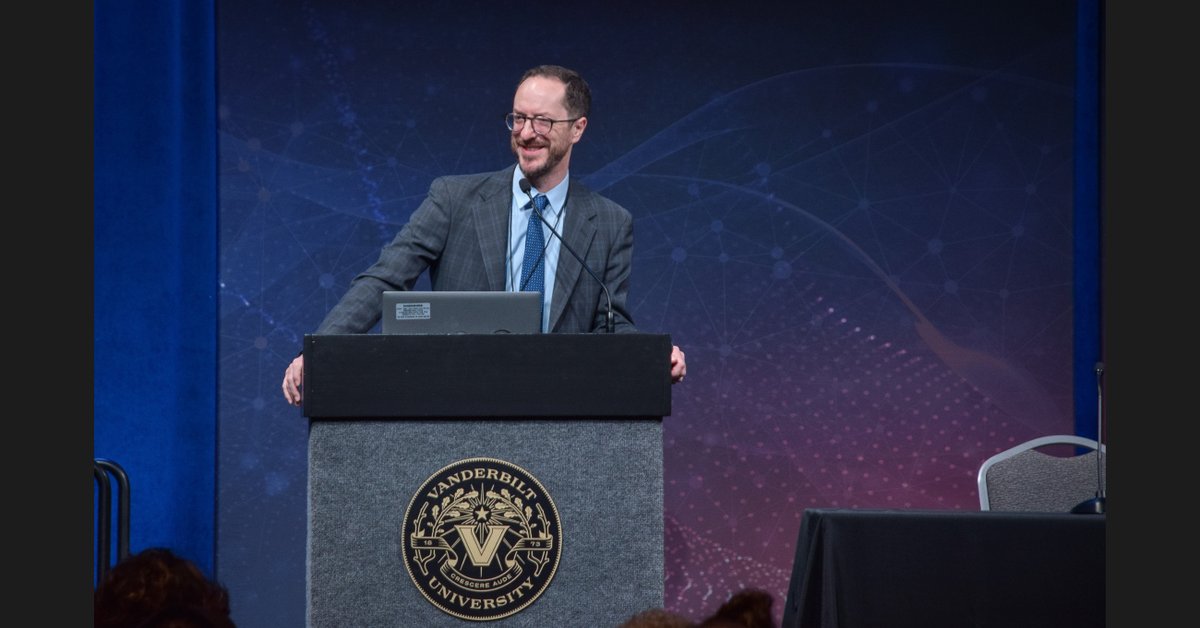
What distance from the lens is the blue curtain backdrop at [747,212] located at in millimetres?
4215

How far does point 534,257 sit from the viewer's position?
2771 millimetres

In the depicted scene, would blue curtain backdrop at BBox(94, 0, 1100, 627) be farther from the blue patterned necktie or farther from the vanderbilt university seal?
the vanderbilt university seal

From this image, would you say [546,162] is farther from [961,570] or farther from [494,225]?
[961,570]

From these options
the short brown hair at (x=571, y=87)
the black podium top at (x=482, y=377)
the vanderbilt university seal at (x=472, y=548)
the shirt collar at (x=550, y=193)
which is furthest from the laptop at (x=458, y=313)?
the short brown hair at (x=571, y=87)

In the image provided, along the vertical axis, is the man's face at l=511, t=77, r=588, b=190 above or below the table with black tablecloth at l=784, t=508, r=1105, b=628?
above

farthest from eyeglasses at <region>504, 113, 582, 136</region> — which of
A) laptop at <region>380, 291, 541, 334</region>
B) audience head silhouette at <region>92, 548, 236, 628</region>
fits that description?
audience head silhouette at <region>92, 548, 236, 628</region>

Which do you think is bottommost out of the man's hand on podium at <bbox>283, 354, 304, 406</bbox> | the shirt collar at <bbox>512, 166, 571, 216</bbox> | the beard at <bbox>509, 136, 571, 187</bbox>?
the man's hand on podium at <bbox>283, 354, 304, 406</bbox>

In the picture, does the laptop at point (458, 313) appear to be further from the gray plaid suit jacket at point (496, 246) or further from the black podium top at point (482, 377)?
the gray plaid suit jacket at point (496, 246)

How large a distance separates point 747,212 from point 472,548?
8.83 feet

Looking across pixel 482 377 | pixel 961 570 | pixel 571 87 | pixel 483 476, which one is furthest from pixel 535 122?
pixel 961 570

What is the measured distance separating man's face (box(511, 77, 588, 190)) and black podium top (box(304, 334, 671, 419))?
936 millimetres

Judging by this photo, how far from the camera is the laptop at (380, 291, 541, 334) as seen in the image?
202 centimetres

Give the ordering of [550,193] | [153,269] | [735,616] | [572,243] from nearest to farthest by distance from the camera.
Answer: [735,616], [572,243], [550,193], [153,269]

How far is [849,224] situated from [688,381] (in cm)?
85
